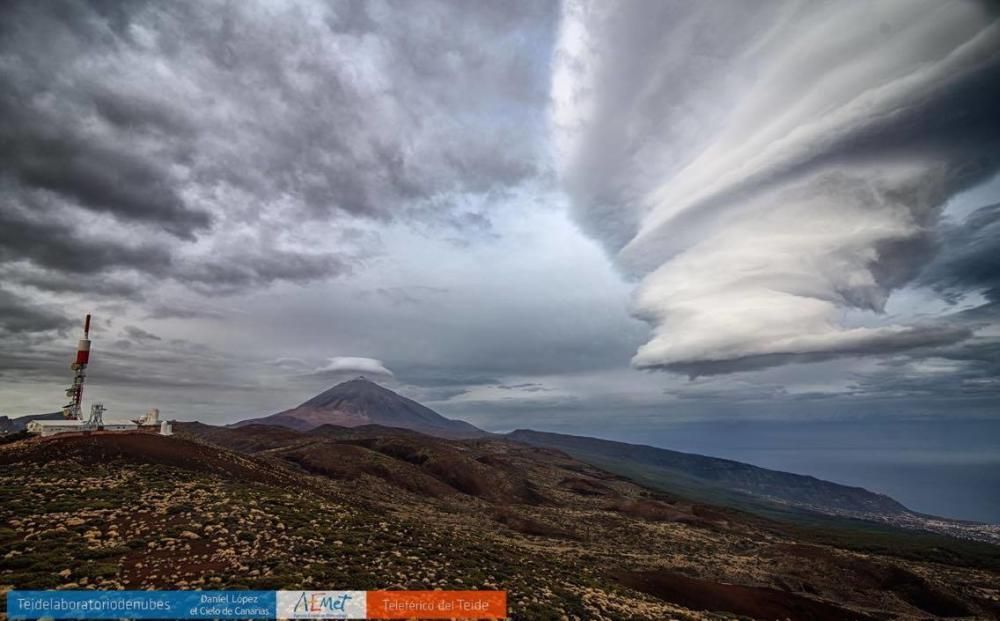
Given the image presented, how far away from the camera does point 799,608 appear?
40.4m

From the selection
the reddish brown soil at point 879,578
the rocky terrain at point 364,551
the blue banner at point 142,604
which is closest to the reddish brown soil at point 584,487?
the rocky terrain at point 364,551

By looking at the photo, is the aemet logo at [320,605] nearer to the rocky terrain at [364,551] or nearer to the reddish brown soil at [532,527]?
the rocky terrain at [364,551]

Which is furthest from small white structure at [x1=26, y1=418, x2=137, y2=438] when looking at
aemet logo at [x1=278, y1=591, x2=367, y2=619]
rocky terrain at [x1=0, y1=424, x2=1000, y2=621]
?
aemet logo at [x1=278, y1=591, x2=367, y2=619]

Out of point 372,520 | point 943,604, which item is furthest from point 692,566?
point 372,520

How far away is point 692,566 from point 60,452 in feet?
207

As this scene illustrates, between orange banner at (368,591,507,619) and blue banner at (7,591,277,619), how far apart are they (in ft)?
14.4

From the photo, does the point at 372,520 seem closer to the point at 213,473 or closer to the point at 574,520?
the point at 213,473

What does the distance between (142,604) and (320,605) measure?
6.48 meters

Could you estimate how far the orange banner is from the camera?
1989 centimetres

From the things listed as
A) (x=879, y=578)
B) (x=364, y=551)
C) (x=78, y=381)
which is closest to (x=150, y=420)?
(x=78, y=381)

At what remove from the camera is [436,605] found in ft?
71.3

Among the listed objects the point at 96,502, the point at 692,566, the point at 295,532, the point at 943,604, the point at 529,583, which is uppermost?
the point at 96,502

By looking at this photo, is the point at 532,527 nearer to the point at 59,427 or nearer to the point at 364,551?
the point at 364,551

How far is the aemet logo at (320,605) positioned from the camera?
18.3 meters
